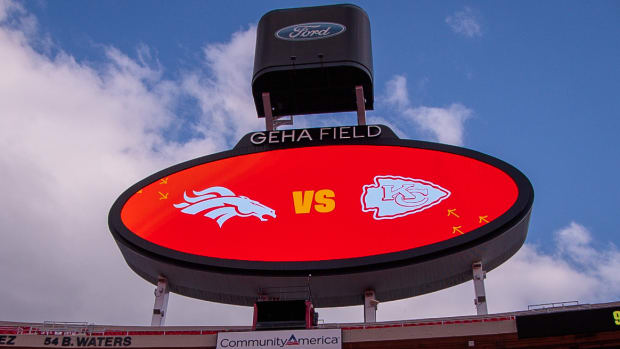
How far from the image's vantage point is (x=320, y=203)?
991 inches

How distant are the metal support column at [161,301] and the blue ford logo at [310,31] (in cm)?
1323

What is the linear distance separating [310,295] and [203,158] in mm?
8712

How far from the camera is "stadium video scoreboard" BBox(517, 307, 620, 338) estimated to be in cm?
1794

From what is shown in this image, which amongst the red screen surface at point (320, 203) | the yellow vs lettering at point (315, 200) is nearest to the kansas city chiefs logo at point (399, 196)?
the red screen surface at point (320, 203)

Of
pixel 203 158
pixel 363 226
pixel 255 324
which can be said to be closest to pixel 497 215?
pixel 363 226

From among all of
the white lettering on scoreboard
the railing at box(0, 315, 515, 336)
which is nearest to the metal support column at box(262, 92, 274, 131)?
the railing at box(0, 315, 515, 336)

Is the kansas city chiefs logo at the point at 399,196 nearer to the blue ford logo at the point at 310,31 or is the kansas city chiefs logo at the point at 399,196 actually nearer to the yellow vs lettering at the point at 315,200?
the yellow vs lettering at the point at 315,200

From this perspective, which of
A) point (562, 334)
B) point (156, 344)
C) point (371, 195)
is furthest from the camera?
point (371, 195)

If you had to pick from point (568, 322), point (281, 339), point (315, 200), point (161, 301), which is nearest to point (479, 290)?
point (568, 322)

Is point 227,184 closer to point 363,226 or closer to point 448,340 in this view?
point 363,226

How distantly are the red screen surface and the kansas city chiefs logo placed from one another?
36 millimetres

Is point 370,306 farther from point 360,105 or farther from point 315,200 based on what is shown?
point 360,105

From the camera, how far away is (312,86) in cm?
3069

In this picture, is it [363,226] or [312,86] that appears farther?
[312,86]
